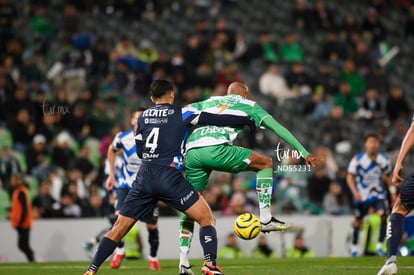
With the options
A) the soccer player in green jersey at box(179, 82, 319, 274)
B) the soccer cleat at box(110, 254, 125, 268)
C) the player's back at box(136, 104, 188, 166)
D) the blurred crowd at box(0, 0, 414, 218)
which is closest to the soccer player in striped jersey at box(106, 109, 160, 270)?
the soccer cleat at box(110, 254, 125, 268)

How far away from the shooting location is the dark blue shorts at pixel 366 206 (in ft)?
52.5

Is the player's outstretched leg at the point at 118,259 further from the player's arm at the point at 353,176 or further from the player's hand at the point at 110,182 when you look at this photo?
the player's arm at the point at 353,176

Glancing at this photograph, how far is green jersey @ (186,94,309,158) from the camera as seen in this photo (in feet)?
34.0

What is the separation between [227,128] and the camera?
1052 centimetres

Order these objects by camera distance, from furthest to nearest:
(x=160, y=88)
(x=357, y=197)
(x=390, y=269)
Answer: (x=357, y=197) → (x=160, y=88) → (x=390, y=269)

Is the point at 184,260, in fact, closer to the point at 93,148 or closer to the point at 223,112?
the point at 223,112

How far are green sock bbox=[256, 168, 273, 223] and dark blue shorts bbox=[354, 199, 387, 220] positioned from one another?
5.78 m

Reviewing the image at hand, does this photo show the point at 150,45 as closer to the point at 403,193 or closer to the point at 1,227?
the point at 1,227

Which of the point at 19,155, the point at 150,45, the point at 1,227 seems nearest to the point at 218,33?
the point at 150,45

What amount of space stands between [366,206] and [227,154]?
650 centimetres

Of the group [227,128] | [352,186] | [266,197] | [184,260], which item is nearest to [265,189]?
[266,197]

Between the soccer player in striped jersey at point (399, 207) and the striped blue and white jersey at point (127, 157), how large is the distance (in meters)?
5.15

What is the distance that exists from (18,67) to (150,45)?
4093mm

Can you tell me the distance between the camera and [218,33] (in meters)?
24.0
